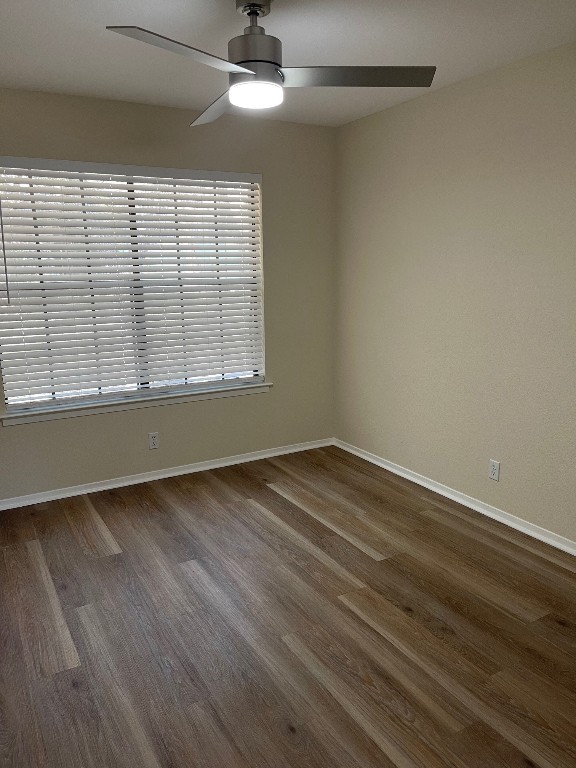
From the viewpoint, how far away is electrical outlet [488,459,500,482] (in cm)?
336

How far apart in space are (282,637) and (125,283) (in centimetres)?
252

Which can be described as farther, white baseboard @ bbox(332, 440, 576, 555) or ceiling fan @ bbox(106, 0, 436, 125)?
white baseboard @ bbox(332, 440, 576, 555)

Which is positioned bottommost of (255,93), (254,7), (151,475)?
(151,475)

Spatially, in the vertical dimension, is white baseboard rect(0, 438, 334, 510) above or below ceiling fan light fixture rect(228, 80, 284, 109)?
below

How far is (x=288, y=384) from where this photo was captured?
456 cm

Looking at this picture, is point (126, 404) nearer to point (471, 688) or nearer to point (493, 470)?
point (493, 470)

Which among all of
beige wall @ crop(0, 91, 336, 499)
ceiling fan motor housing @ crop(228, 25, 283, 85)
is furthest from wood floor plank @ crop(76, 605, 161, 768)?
ceiling fan motor housing @ crop(228, 25, 283, 85)

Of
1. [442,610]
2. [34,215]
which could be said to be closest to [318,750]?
[442,610]

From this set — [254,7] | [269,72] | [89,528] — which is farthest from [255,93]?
[89,528]

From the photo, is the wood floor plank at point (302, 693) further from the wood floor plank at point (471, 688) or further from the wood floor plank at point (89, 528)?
the wood floor plank at point (89, 528)

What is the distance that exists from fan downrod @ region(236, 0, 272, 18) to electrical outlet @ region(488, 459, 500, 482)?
263 centimetres

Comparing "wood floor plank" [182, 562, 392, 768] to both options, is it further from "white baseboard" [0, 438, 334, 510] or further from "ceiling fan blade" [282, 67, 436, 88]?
"ceiling fan blade" [282, 67, 436, 88]

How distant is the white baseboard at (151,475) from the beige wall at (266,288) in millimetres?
43

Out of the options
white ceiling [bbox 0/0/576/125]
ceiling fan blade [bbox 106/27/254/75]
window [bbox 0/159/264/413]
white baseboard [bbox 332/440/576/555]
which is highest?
white ceiling [bbox 0/0/576/125]
